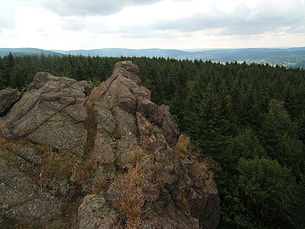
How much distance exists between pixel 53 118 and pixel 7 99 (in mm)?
9751

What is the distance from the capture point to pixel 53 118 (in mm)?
21062

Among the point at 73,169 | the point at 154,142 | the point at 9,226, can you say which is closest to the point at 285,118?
the point at 154,142

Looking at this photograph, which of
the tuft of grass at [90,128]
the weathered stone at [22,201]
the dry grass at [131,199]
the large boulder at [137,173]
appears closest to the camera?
the dry grass at [131,199]

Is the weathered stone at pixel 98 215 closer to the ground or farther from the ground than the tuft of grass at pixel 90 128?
closer to the ground

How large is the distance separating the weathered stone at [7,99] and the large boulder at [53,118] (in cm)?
120

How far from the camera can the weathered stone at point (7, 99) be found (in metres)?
26.7

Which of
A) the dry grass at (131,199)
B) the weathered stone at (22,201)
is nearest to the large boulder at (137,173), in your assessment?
the dry grass at (131,199)

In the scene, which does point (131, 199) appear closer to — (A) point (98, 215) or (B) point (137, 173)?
(A) point (98, 215)

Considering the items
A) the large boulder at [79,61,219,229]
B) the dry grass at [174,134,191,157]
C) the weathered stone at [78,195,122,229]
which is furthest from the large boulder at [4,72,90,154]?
the dry grass at [174,134,191,157]

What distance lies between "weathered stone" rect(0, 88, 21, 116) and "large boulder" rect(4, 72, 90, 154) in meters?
1.20

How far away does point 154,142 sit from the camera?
71.2ft

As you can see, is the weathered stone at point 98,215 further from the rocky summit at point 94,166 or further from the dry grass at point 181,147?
the dry grass at point 181,147

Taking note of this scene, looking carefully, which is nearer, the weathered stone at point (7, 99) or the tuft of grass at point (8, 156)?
the tuft of grass at point (8, 156)

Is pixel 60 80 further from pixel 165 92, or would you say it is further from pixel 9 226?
pixel 165 92
